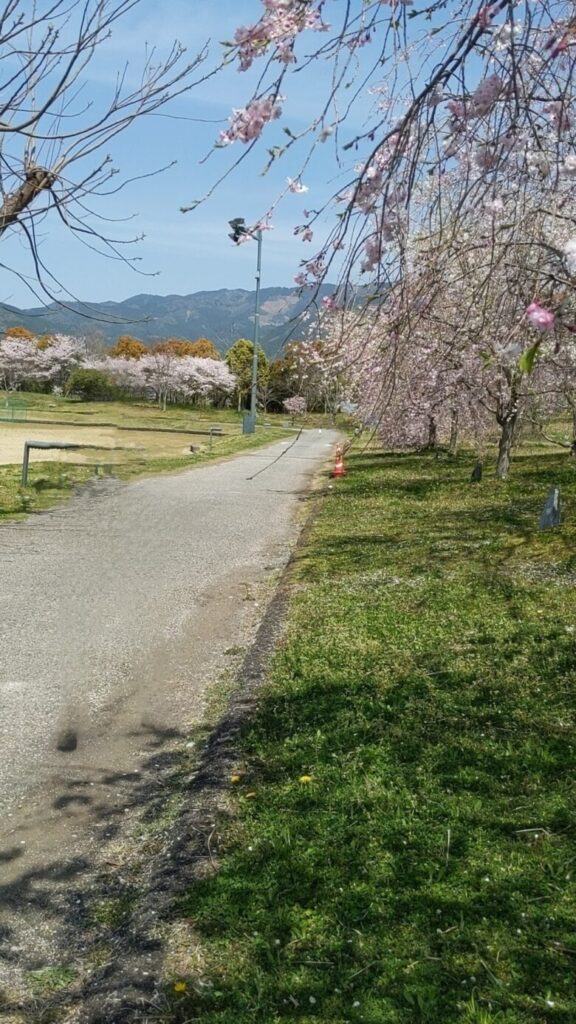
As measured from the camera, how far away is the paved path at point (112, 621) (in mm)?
5051

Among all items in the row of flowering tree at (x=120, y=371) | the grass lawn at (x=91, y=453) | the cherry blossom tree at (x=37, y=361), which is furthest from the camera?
the cherry blossom tree at (x=37, y=361)

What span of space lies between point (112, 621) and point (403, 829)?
15.2ft

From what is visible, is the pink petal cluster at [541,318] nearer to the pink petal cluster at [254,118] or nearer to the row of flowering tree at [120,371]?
the pink petal cluster at [254,118]

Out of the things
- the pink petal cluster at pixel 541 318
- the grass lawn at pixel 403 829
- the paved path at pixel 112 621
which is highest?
the pink petal cluster at pixel 541 318

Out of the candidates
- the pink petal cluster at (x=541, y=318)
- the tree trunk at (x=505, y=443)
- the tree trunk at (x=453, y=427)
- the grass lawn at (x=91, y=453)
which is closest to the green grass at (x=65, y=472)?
the grass lawn at (x=91, y=453)

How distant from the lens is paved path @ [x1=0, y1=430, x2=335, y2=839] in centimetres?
505

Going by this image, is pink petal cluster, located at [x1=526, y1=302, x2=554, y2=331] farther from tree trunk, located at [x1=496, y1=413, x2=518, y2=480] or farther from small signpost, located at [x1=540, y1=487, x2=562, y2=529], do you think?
tree trunk, located at [x1=496, y1=413, x2=518, y2=480]

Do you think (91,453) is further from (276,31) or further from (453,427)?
(276,31)

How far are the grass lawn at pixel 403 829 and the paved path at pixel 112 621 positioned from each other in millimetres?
790

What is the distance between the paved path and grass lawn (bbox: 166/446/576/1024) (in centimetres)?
79

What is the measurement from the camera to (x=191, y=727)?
17.4ft

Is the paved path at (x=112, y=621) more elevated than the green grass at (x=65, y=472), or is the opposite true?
the green grass at (x=65, y=472)

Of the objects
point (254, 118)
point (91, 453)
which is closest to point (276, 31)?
point (254, 118)

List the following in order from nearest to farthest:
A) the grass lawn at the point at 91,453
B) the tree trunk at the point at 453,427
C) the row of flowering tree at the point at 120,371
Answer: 1. the grass lawn at the point at 91,453
2. the tree trunk at the point at 453,427
3. the row of flowering tree at the point at 120,371
